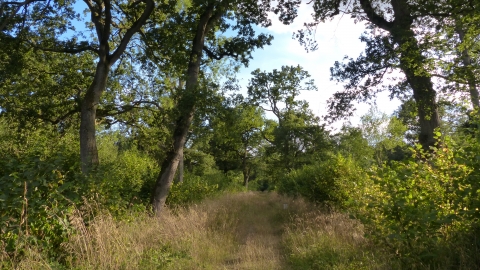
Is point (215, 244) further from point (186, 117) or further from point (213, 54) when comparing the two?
point (213, 54)

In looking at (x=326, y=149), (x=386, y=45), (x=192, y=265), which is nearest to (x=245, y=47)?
(x=386, y=45)

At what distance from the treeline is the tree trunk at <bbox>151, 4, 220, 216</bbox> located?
46mm

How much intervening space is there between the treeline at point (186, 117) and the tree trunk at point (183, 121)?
0.15 feet

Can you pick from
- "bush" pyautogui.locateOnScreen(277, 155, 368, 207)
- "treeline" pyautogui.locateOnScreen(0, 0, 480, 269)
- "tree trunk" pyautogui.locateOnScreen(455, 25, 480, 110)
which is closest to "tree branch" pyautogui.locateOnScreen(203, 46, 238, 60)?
"treeline" pyautogui.locateOnScreen(0, 0, 480, 269)

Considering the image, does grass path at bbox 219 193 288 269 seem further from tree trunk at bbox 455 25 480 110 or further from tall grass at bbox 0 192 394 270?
tree trunk at bbox 455 25 480 110

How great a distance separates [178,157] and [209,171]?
98.5 ft

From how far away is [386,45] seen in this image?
9469mm

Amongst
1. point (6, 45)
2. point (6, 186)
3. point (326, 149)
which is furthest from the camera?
point (326, 149)

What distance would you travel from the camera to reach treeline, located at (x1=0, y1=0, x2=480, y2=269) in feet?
14.7

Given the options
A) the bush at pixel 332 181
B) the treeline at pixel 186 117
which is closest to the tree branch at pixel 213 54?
the treeline at pixel 186 117

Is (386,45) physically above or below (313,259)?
above

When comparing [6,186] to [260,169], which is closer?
[6,186]

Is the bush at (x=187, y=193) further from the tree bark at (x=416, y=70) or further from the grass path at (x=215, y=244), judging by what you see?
the tree bark at (x=416, y=70)

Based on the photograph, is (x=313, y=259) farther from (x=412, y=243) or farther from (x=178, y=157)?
(x=178, y=157)
